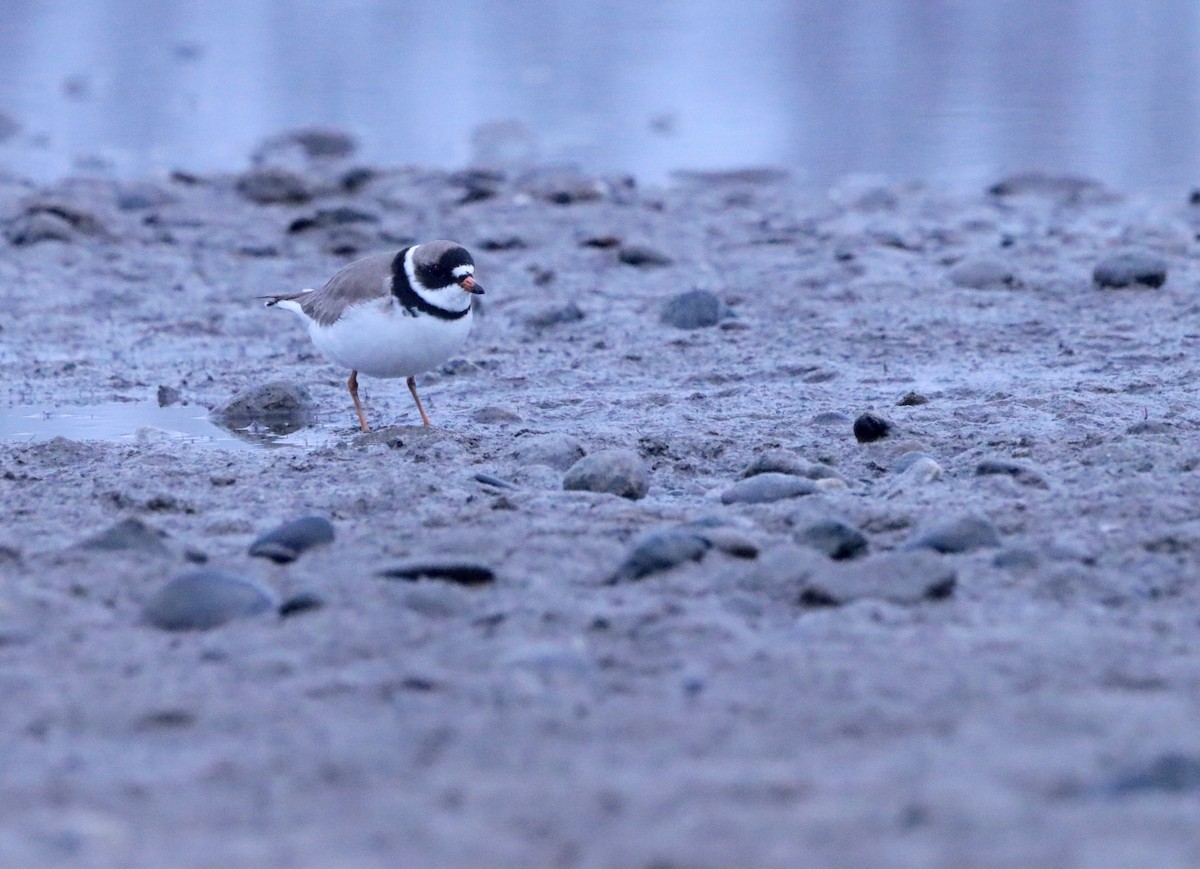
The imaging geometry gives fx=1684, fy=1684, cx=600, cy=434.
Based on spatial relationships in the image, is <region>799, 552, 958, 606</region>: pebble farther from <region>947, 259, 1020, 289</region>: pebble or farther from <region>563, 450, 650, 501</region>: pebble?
<region>947, 259, 1020, 289</region>: pebble

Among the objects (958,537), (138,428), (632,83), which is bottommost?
(138,428)

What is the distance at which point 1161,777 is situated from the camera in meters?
2.81

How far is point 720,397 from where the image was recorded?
6.68m

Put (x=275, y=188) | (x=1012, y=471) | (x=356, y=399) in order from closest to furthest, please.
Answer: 1. (x=1012, y=471)
2. (x=356, y=399)
3. (x=275, y=188)

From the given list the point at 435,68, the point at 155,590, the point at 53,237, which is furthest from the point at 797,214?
the point at 435,68

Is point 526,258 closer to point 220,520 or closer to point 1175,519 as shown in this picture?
point 220,520

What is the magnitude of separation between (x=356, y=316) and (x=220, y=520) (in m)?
1.52

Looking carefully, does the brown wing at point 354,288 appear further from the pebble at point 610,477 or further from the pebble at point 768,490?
the pebble at point 768,490

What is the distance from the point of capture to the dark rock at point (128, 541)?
14.1ft

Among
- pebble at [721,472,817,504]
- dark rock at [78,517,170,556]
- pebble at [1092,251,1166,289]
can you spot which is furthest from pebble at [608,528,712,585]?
pebble at [1092,251,1166,289]

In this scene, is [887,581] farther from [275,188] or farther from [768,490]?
[275,188]

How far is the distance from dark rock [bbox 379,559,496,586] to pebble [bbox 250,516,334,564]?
0.41 m

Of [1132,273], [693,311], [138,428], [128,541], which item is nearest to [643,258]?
[693,311]

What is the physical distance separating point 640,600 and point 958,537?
885mm
